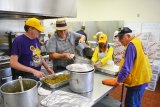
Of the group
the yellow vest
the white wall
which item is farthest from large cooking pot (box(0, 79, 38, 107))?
the white wall

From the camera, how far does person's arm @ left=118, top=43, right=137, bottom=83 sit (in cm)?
144

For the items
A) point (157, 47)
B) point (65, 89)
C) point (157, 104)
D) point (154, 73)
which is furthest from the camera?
point (157, 47)

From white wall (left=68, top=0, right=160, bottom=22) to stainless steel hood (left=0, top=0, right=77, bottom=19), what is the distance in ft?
8.34

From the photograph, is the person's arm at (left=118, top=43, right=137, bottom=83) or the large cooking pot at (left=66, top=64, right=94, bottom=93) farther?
the person's arm at (left=118, top=43, right=137, bottom=83)

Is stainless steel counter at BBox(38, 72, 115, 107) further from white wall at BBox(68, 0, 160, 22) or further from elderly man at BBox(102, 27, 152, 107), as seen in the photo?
white wall at BBox(68, 0, 160, 22)

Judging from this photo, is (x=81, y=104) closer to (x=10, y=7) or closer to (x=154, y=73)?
(x=10, y=7)

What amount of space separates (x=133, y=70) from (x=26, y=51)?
1139 mm

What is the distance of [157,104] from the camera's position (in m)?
2.74

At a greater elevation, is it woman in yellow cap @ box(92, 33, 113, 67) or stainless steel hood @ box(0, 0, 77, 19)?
stainless steel hood @ box(0, 0, 77, 19)

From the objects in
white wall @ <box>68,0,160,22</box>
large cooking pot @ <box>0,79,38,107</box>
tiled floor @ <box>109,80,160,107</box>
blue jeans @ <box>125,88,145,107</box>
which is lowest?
tiled floor @ <box>109,80,160,107</box>

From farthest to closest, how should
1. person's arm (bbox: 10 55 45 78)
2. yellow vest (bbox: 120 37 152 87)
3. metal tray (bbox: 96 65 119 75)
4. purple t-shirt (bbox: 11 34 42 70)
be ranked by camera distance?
1. metal tray (bbox: 96 65 119 75)
2. yellow vest (bbox: 120 37 152 87)
3. purple t-shirt (bbox: 11 34 42 70)
4. person's arm (bbox: 10 55 45 78)

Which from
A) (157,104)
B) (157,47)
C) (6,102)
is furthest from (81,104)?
(157,47)

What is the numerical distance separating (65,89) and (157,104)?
2.22 m

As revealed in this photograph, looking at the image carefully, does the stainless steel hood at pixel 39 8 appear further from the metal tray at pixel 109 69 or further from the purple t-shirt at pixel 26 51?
the metal tray at pixel 109 69
